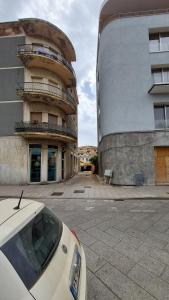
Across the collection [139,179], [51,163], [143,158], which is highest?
[143,158]

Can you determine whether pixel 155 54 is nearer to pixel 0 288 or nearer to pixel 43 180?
pixel 43 180

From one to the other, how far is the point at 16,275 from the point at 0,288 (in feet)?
0.33

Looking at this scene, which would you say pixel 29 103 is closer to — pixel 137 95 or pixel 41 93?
pixel 41 93

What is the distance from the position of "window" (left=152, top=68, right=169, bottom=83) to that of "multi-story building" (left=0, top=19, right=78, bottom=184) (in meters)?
7.51

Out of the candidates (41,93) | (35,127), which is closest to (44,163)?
(35,127)

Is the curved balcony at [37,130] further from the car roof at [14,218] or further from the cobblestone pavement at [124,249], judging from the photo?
the car roof at [14,218]

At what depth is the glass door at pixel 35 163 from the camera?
43.3 feet

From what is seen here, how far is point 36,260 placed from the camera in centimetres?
129

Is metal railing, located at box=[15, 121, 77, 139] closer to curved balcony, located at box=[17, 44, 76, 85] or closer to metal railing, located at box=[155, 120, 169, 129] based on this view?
curved balcony, located at box=[17, 44, 76, 85]

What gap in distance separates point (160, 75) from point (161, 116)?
10.7 ft

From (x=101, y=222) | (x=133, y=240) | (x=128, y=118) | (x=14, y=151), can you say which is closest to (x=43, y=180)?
(x=14, y=151)

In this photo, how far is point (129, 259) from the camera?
298 centimetres

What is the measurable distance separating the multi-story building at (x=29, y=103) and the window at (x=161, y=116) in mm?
7411

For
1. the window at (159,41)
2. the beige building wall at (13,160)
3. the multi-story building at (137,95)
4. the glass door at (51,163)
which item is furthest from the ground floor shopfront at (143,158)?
the beige building wall at (13,160)
